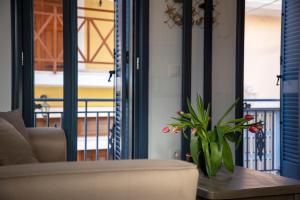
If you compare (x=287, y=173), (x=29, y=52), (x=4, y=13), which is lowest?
(x=287, y=173)

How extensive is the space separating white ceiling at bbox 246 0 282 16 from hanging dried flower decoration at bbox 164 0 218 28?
1.62m

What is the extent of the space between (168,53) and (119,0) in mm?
711

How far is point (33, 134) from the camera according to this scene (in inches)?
91.8

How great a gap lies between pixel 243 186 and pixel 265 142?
3.36 metres

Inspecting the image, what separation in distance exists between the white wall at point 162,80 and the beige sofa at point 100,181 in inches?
99.2

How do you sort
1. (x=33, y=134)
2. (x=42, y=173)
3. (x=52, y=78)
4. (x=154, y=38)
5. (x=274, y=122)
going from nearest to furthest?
(x=42, y=173)
(x=33, y=134)
(x=52, y=78)
(x=154, y=38)
(x=274, y=122)

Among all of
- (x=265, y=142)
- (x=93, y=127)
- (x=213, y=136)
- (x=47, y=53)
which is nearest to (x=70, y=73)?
(x=47, y=53)

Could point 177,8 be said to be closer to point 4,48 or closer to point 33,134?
point 4,48

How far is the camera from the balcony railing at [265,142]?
4742mm

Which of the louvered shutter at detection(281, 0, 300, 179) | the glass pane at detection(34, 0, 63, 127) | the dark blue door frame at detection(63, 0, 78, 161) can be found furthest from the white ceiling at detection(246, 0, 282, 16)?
the glass pane at detection(34, 0, 63, 127)

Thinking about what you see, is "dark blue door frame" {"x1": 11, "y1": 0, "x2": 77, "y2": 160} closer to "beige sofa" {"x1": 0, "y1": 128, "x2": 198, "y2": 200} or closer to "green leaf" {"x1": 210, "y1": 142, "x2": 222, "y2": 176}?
"green leaf" {"x1": 210, "y1": 142, "x2": 222, "y2": 176}

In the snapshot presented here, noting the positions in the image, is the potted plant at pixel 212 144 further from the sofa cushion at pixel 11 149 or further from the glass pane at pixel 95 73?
the glass pane at pixel 95 73

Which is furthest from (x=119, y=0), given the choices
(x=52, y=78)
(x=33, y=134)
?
(x=33, y=134)

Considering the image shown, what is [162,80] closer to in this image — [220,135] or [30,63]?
[30,63]
